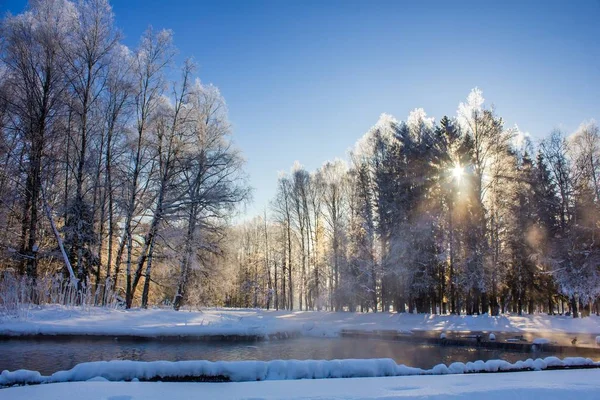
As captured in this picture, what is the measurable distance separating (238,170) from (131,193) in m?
5.06

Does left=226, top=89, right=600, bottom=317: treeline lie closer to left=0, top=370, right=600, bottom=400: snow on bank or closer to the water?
the water

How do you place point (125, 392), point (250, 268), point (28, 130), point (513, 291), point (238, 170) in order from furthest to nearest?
point (250, 268) → point (513, 291) → point (238, 170) → point (28, 130) → point (125, 392)

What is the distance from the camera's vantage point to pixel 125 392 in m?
4.72

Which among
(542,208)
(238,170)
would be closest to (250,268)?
(238,170)

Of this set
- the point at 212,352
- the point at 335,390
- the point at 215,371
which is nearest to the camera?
the point at 335,390

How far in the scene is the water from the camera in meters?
8.48

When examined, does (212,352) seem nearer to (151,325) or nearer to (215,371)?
(151,325)

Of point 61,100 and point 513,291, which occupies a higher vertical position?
point 61,100

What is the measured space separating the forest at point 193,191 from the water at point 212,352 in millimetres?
3732

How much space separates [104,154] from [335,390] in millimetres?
16951

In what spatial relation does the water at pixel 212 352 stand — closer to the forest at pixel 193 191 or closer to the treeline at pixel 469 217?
the forest at pixel 193 191

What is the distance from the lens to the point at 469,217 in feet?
67.7

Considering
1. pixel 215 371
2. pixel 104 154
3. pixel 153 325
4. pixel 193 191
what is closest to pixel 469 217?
pixel 193 191

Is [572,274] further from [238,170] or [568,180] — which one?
[238,170]
